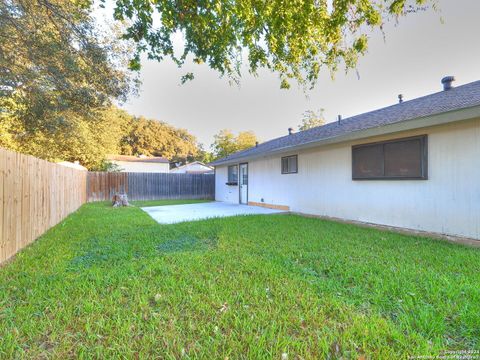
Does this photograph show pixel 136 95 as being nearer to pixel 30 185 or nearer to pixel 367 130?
pixel 30 185

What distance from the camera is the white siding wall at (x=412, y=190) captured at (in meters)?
4.57

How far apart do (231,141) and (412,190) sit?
86.2 feet

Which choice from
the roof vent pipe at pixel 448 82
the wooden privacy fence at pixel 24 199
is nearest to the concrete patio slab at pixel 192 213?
the wooden privacy fence at pixel 24 199

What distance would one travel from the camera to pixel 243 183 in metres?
12.3

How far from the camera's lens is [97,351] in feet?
5.70

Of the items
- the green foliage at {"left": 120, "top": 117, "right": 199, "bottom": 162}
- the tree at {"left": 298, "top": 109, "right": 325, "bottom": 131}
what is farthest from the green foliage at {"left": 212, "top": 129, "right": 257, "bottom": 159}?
the green foliage at {"left": 120, "top": 117, "right": 199, "bottom": 162}

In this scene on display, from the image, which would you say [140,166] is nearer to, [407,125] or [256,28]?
[256,28]

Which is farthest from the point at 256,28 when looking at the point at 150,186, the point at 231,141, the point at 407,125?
the point at 231,141

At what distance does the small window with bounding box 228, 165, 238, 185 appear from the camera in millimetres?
13015

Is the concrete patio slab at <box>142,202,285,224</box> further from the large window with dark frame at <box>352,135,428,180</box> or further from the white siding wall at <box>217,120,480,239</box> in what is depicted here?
the large window with dark frame at <box>352,135,428,180</box>

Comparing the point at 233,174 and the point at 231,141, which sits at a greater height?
the point at 231,141

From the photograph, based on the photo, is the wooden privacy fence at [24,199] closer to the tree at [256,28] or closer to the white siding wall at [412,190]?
the tree at [256,28]

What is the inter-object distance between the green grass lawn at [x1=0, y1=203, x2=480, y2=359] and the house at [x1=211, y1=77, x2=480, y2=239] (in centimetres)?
99

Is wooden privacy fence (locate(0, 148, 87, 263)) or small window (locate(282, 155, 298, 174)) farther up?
small window (locate(282, 155, 298, 174))
